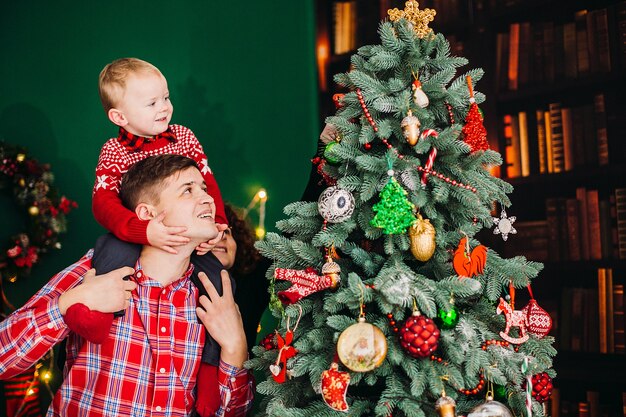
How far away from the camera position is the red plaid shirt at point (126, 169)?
1.70 metres

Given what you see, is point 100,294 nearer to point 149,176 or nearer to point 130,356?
point 130,356

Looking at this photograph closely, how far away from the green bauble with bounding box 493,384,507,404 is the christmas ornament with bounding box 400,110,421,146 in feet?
1.94

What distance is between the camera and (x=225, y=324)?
1717 mm

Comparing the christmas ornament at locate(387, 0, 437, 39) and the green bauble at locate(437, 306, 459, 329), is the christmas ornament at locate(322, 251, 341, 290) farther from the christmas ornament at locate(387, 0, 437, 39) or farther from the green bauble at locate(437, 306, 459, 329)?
the christmas ornament at locate(387, 0, 437, 39)

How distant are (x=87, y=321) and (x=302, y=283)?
54 centimetres

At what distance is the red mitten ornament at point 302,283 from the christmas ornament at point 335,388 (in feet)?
0.63

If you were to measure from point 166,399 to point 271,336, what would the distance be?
314 millimetres

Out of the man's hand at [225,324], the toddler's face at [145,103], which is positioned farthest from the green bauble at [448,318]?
the toddler's face at [145,103]

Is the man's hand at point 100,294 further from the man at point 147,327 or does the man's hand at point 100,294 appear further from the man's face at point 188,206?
the man's face at point 188,206

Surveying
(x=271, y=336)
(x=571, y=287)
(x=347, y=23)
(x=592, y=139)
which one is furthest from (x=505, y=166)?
(x=271, y=336)

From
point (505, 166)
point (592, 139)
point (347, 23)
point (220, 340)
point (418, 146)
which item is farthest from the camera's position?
point (347, 23)

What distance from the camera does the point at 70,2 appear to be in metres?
2.67

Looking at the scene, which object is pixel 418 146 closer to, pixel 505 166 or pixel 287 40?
pixel 505 166

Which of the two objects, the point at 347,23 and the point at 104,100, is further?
the point at 347,23
